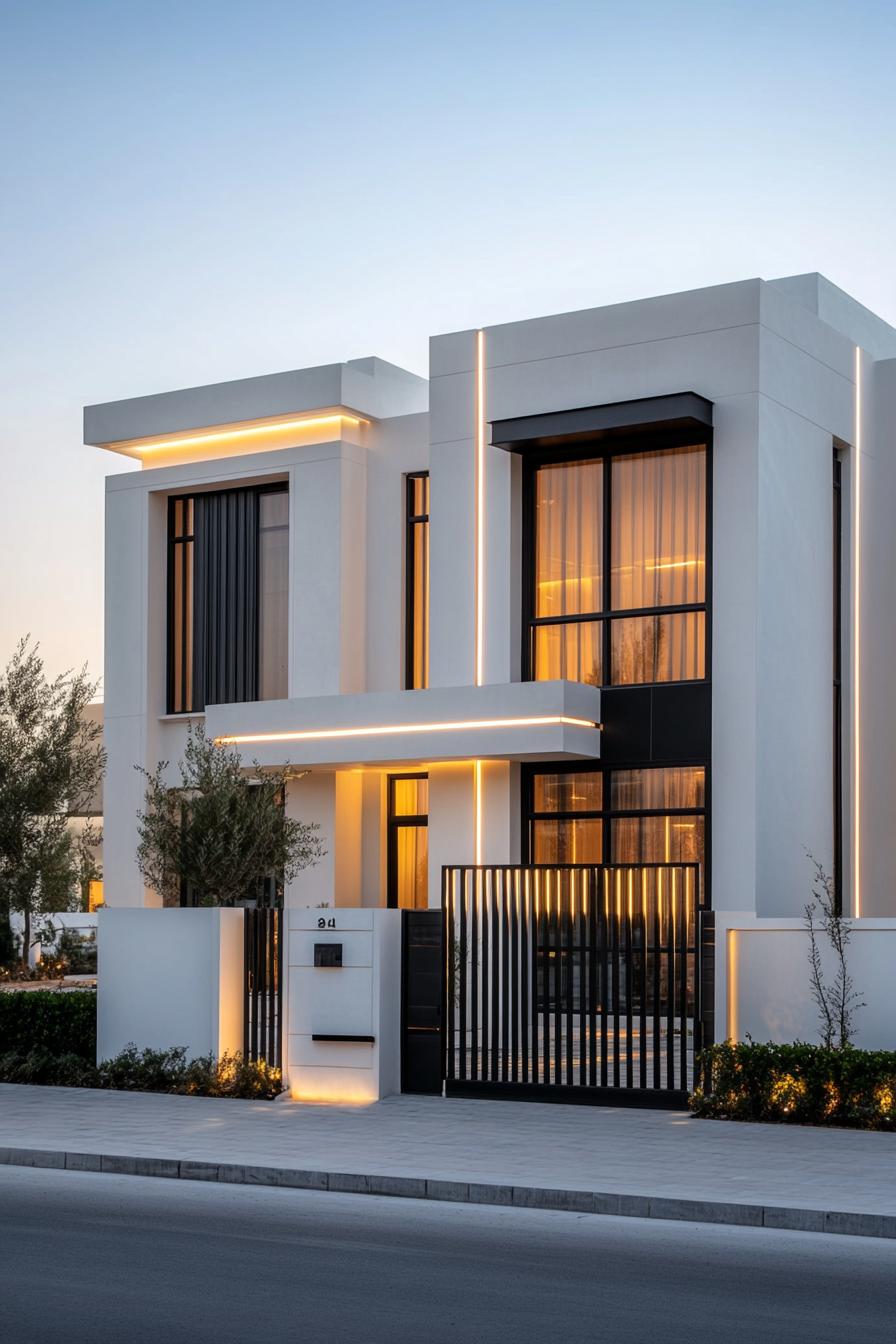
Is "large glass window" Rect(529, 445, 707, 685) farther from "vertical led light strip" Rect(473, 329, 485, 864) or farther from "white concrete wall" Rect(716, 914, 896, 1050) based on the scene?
"white concrete wall" Rect(716, 914, 896, 1050)

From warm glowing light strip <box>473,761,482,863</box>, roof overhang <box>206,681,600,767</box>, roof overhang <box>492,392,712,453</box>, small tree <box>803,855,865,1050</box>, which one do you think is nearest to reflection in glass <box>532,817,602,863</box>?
warm glowing light strip <box>473,761,482,863</box>

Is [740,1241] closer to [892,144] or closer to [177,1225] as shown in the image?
[177,1225]

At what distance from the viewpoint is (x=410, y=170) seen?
19219mm

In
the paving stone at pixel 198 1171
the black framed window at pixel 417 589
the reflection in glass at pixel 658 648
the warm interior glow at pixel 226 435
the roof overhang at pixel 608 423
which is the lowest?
the paving stone at pixel 198 1171

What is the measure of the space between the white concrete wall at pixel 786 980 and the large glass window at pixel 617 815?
543cm

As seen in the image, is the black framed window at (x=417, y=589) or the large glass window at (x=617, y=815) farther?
the black framed window at (x=417, y=589)

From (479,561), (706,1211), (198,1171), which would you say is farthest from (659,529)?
(706,1211)

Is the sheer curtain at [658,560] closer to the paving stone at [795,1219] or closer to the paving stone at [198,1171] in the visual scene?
the paving stone at [198,1171]

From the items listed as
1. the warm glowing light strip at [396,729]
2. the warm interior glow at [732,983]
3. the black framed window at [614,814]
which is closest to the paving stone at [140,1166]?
the warm interior glow at [732,983]

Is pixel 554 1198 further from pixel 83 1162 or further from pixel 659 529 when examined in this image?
pixel 659 529

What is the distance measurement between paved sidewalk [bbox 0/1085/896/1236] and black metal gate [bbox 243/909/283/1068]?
2.37 ft

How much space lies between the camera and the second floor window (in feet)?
86.9

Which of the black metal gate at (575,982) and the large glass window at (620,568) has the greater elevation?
the large glass window at (620,568)

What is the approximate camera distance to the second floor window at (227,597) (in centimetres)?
2648
